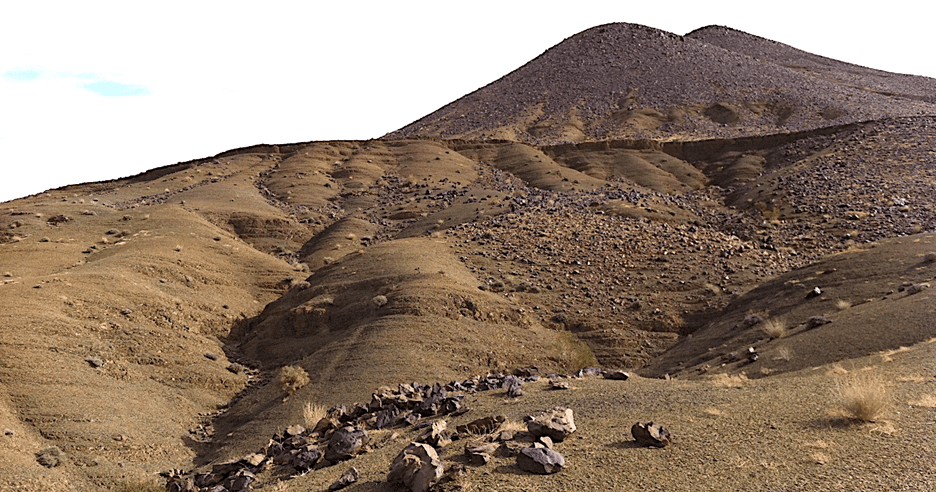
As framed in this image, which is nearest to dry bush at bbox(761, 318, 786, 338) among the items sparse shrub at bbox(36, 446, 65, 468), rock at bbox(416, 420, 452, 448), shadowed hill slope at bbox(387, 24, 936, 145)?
rock at bbox(416, 420, 452, 448)

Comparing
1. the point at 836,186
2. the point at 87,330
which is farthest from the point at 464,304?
the point at 836,186

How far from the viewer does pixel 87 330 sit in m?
17.9

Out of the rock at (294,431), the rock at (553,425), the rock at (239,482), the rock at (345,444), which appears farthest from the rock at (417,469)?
the rock at (294,431)

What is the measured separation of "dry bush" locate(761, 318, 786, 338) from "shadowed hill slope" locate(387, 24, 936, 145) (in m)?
40.4

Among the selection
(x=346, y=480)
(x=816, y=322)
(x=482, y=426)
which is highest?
(x=482, y=426)

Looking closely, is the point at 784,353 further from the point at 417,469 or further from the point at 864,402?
the point at 417,469

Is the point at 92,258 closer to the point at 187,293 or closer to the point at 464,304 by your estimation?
the point at 187,293

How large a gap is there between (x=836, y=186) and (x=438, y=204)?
19.7 metres

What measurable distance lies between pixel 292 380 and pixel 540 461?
10.8m

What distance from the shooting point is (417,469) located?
734 cm

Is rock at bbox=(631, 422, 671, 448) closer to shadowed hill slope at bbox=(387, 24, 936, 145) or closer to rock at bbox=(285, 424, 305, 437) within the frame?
rock at bbox=(285, 424, 305, 437)

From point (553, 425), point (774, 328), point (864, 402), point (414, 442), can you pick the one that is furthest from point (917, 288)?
point (414, 442)

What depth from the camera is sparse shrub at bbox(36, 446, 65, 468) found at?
12.4 m

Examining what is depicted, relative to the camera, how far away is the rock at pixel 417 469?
717cm
